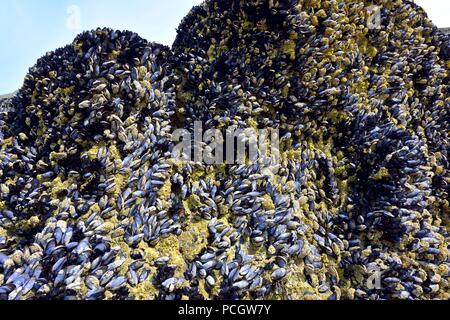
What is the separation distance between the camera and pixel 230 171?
12.2 ft

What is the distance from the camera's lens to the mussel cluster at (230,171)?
3049 millimetres

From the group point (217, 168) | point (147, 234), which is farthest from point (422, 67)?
point (147, 234)

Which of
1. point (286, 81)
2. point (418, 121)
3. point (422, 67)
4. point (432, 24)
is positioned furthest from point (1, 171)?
point (432, 24)

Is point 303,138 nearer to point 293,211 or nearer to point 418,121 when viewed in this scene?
point 293,211

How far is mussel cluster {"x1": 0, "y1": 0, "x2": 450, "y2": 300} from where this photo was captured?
3.05 m

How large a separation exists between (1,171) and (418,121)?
5128 mm

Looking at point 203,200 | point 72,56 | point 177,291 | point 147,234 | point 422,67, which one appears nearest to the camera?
point 177,291

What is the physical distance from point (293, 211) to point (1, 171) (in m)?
2.96

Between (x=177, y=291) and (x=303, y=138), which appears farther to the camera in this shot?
(x=303, y=138)

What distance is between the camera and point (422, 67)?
5246 millimetres

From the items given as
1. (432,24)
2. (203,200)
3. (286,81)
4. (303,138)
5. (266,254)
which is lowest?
(266,254)

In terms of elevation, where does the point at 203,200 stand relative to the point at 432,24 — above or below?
below

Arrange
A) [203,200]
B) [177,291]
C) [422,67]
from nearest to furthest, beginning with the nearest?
[177,291], [203,200], [422,67]

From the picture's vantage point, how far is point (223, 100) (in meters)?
4.05
